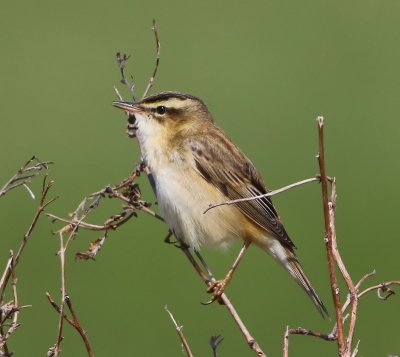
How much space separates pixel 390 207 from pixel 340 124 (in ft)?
6.21

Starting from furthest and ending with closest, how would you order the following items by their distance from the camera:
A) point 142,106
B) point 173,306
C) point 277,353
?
point 173,306 → point 277,353 → point 142,106

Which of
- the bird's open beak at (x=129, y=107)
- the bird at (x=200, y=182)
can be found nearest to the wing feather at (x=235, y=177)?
the bird at (x=200, y=182)

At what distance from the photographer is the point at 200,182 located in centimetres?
525

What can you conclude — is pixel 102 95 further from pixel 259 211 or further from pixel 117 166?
pixel 259 211

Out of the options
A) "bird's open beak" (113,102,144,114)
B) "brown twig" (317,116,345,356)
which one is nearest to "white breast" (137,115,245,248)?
"bird's open beak" (113,102,144,114)

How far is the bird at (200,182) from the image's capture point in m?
5.05

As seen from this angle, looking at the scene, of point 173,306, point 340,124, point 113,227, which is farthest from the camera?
point 340,124

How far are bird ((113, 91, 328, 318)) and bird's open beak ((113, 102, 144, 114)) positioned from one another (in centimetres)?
2

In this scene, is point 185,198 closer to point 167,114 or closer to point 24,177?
point 167,114

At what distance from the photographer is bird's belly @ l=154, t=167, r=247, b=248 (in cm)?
Answer: 500

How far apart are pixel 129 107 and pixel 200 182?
0.70 metres

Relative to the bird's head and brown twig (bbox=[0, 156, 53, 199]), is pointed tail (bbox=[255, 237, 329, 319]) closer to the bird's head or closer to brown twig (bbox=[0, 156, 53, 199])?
the bird's head

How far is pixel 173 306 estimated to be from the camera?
26.8 feet

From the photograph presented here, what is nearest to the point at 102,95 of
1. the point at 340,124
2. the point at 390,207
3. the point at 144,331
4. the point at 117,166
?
the point at 117,166
